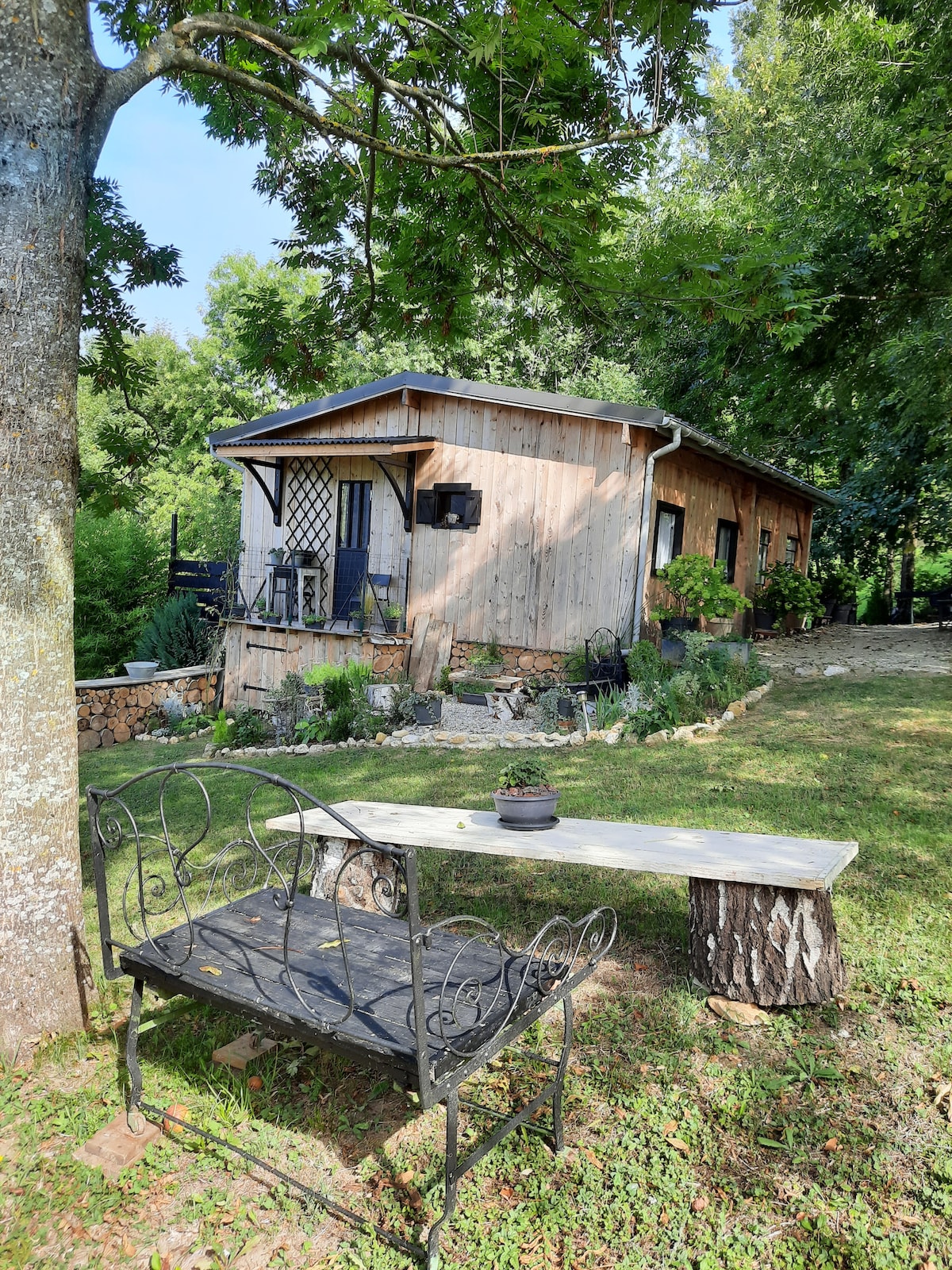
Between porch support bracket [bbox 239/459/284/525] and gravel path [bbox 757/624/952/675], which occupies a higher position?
porch support bracket [bbox 239/459/284/525]

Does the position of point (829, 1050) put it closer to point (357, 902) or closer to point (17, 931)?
point (357, 902)

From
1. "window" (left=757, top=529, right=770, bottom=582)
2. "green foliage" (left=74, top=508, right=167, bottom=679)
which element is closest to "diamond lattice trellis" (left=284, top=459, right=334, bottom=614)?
"green foliage" (left=74, top=508, right=167, bottom=679)

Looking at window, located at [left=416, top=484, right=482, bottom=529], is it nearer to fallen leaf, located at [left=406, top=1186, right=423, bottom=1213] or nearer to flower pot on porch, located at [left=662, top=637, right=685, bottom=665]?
flower pot on porch, located at [left=662, top=637, right=685, bottom=665]

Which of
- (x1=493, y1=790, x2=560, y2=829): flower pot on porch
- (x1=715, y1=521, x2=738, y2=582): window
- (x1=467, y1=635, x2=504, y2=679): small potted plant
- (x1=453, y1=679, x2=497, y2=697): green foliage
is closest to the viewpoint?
(x1=493, y1=790, x2=560, y2=829): flower pot on porch

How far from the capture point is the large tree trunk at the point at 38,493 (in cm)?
290

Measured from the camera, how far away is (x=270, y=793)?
270 inches

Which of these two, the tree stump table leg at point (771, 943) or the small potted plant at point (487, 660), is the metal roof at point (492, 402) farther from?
the tree stump table leg at point (771, 943)

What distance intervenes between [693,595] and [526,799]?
6.83m

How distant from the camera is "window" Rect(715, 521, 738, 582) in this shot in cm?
1353

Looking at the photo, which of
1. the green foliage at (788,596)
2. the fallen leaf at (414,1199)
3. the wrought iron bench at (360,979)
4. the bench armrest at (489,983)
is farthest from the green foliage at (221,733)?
the green foliage at (788,596)

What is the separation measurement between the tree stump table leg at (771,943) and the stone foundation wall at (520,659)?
7.20 m

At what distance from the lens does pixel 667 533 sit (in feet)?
37.3

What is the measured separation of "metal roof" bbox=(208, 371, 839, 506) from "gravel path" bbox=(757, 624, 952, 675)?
280 centimetres

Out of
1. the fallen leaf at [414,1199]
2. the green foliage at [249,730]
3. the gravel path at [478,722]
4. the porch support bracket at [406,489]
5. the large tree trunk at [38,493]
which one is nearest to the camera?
the fallen leaf at [414,1199]
